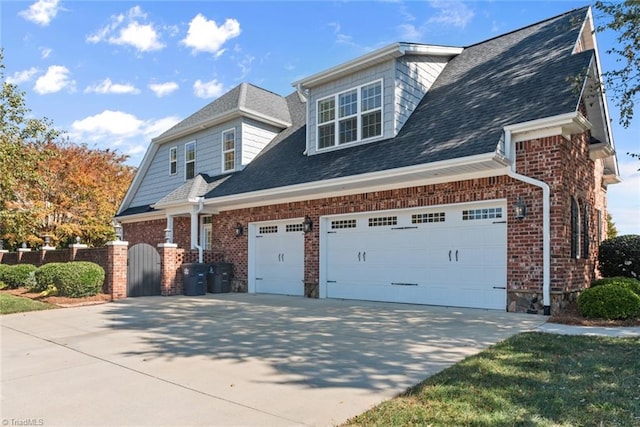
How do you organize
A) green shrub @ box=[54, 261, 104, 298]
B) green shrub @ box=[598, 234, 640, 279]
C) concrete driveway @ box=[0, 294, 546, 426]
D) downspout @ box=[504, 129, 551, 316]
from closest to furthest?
1. concrete driveway @ box=[0, 294, 546, 426]
2. downspout @ box=[504, 129, 551, 316]
3. green shrub @ box=[598, 234, 640, 279]
4. green shrub @ box=[54, 261, 104, 298]

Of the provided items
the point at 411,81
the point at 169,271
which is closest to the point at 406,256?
the point at 411,81

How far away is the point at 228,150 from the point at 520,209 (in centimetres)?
1101

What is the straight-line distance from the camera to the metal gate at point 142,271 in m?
13.6

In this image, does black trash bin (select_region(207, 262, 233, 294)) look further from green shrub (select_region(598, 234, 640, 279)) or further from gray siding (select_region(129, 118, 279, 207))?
green shrub (select_region(598, 234, 640, 279))

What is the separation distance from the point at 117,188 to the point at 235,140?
12.1 metres

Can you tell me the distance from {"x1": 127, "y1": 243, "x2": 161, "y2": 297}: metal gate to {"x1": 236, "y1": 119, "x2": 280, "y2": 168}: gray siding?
14.7 ft

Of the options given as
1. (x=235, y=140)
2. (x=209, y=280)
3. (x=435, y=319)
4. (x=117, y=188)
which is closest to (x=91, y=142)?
(x=117, y=188)

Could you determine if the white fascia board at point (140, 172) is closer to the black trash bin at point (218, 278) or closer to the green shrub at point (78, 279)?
the black trash bin at point (218, 278)

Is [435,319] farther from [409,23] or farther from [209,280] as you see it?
[409,23]

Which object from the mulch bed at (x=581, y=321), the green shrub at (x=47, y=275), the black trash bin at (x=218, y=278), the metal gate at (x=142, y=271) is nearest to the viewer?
the mulch bed at (x=581, y=321)

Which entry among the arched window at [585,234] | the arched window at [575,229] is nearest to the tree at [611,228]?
the arched window at [585,234]

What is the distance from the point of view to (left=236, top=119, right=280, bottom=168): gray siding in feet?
53.2

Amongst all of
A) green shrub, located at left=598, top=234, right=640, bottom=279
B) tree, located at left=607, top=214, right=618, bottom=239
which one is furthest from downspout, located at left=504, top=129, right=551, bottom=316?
tree, located at left=607, top=214, right=618, bottom=239

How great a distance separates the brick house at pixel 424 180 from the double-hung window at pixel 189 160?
1068 mm
